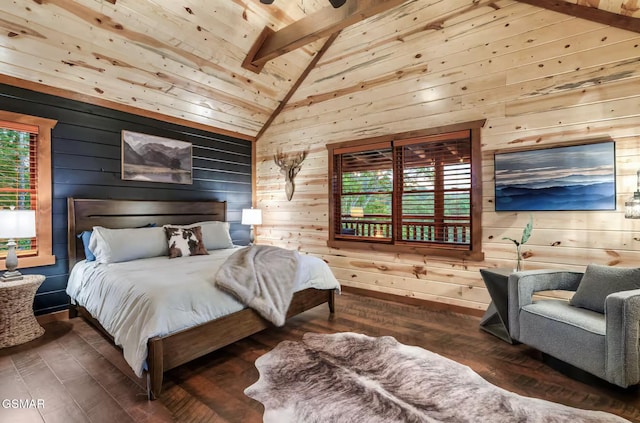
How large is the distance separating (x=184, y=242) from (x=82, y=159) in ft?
4.91

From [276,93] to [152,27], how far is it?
2.00m

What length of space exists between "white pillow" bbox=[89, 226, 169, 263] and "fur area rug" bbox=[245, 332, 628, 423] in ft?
6.14

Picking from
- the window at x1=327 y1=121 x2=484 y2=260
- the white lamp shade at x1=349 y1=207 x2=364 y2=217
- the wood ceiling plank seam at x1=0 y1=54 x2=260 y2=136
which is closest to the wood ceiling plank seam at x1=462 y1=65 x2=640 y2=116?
the window at x1=327 y1=121 x2=484 y2=260

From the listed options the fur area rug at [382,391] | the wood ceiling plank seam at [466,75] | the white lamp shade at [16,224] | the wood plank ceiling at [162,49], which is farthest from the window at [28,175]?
the wood ceiling plank seam at [466,75]

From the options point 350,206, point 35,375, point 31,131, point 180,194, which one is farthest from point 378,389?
point 31,131

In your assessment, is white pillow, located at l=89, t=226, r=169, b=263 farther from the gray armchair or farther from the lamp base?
the gray armchair

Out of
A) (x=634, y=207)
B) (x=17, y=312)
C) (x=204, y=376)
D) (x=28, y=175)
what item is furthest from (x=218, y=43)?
(x=634, y=207)

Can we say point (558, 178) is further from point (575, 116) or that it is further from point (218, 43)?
point (218, 43)

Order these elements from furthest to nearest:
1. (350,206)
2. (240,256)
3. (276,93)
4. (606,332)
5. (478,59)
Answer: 1. (276,93)
2. (350,206)
3. (478,59)
4. (240,256)
5. (606,332)

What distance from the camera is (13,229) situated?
2646mm

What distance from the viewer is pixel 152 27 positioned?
3258 millimetres

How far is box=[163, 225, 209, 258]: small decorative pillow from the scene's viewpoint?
359cm

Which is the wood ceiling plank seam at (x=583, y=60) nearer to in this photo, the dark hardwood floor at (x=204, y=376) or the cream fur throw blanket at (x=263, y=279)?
the dark hardwood floor at (x=204, y=376)

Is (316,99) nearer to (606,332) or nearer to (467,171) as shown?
(467,171)
